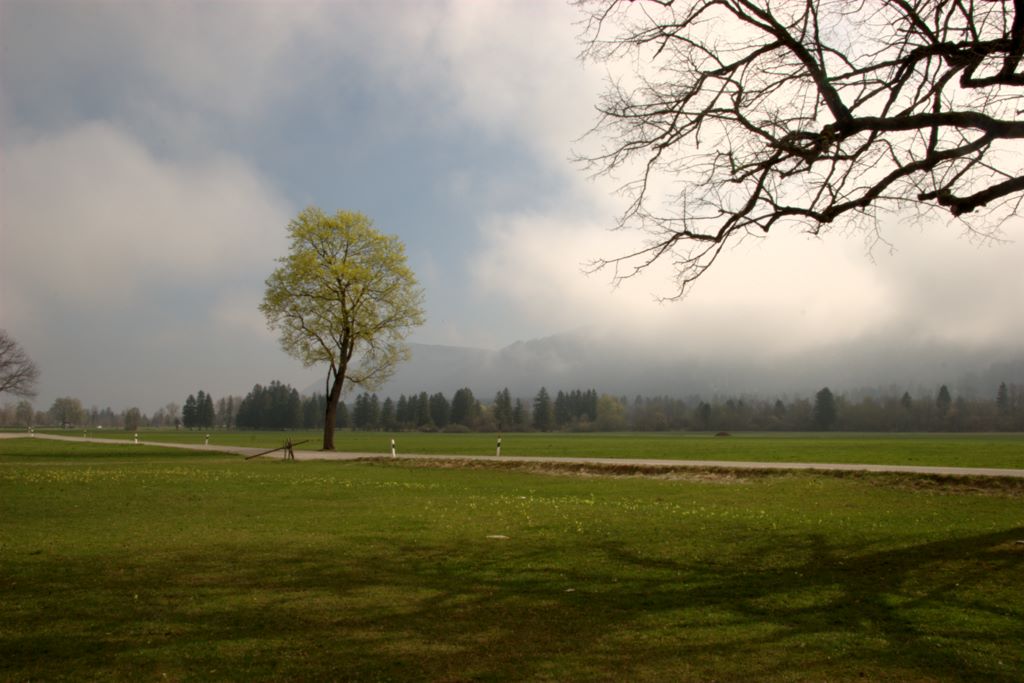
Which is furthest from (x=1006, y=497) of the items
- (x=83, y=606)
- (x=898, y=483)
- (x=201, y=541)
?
(x=83, y=606)

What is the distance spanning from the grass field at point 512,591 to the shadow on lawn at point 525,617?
37 millimetres

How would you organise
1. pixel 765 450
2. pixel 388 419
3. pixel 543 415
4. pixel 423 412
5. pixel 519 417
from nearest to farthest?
pixel 765 450 < pixel 423 412 < pixel 519 417 < pixel 543 415 < pixel 388 419

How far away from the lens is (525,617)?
8070 mm

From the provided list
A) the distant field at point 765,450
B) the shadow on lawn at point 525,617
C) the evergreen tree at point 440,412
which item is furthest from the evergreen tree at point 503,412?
the shadow on lawn at point 525,617

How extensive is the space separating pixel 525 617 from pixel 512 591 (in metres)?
1.23

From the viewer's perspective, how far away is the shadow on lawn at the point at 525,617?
643 cm

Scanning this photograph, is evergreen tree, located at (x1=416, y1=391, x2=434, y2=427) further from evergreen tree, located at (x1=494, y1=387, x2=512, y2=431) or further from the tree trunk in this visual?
the tree trunk

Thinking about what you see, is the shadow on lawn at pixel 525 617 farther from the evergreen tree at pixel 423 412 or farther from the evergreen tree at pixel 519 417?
the evergreen tree at pixel 519 417

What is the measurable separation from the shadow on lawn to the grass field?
4cm

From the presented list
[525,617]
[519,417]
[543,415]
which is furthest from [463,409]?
[525,617]

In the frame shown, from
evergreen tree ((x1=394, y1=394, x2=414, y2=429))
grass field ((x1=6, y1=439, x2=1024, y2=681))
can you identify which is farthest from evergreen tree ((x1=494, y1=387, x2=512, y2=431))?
grass field ((x1=6, y1=439, x2=1024, y2=681))

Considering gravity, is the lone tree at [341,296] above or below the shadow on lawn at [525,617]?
above

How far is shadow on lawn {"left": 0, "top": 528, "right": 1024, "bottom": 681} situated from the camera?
6.43 metres

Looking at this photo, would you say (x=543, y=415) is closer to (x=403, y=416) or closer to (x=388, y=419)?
(x=403, y=416)
